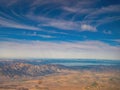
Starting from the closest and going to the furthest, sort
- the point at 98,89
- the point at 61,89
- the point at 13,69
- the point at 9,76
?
the point at 98,89
the point at 61,89
the point at 9,76
the point at 13,69

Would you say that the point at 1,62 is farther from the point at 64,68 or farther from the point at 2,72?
the point at 64,68

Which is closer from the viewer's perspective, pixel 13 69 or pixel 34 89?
pixel 34 89

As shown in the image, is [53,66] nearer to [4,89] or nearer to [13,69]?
[13,69]

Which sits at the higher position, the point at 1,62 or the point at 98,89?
the point at 1,62

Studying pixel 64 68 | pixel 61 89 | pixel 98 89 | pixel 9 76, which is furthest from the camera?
pixel 64 68

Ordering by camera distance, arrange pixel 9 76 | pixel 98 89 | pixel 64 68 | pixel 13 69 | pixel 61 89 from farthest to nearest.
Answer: pixel 64 68 < pixel 13 69 < pixel 9 76 < pixel 61 89 < pixel 98 89

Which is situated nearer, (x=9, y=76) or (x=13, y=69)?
(x=9, y=76)

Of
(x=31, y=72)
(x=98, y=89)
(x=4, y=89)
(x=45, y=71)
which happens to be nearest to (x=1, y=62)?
(x=31, y=72)

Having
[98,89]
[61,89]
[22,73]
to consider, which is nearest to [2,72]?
[22,73]

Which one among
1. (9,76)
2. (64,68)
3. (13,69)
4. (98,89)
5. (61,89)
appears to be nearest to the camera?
(98,89)
